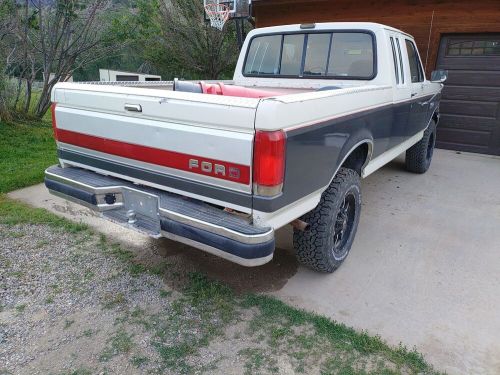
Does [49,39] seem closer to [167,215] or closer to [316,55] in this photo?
[316,55]

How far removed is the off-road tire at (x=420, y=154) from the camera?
19.5 ft

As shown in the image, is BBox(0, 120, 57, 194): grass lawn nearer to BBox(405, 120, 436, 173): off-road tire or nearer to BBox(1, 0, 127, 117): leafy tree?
BBox(1, 0, 127, 117): leafy tree

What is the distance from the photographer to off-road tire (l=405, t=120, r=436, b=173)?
234 inches

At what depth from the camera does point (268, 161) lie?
220cm

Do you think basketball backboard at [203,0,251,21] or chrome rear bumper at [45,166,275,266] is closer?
chrome rear bumper at [45,166,275,266]

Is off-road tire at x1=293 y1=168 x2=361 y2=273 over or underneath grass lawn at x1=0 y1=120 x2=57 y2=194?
over

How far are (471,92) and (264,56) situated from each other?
16.2ft

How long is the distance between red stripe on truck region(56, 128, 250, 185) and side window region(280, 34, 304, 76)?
90.4 inches

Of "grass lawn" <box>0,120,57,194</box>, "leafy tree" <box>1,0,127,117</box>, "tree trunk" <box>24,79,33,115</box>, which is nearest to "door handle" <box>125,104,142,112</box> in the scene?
"grass lawn" <box>0,120,57,194</box>

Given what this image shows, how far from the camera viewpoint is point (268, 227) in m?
2.34

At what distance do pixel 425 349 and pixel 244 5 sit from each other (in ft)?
31.5

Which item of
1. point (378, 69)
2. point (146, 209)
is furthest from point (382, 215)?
point (146, 209)

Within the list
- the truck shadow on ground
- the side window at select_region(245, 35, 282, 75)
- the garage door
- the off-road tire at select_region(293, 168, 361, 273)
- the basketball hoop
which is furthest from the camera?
the basketball hoop

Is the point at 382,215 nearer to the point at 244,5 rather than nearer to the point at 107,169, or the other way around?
the point at 107,169
